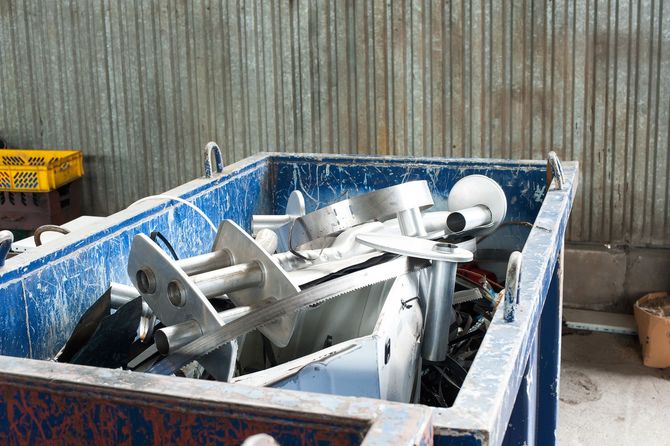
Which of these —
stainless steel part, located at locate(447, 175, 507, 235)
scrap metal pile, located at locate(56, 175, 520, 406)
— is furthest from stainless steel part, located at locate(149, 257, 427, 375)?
stainless steel part, located at locate(447, 175, 507, 235)

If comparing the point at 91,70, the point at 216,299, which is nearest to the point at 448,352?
the point at 216,299

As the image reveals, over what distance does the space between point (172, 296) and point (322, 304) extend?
51cm

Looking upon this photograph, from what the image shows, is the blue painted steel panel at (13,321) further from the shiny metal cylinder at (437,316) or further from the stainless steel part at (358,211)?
the shiny metal cylinder at (437,316)

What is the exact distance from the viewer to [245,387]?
1.23 meters

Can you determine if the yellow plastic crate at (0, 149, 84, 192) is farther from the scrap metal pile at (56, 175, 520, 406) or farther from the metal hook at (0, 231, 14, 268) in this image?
the metal hook at (0, 231, 14, 268)

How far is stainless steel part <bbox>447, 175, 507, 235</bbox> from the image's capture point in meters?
3.04

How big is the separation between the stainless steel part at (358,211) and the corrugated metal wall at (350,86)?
2551mm

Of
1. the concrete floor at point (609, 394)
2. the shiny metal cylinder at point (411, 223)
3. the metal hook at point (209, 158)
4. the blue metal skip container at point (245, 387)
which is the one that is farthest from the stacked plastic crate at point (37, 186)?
the shiny metal cylinder at point (411, 223)

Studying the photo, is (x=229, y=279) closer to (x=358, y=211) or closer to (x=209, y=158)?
(x=358, y=211)

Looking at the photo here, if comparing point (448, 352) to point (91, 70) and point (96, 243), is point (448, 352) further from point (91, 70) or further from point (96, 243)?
point (91, 70)

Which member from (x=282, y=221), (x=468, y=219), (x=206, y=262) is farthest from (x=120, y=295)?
(x=468, y=219)

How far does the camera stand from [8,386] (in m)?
1.33

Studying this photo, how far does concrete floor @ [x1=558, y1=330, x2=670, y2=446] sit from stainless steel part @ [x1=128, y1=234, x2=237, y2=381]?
7.49 ft

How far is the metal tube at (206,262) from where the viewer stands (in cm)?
203
